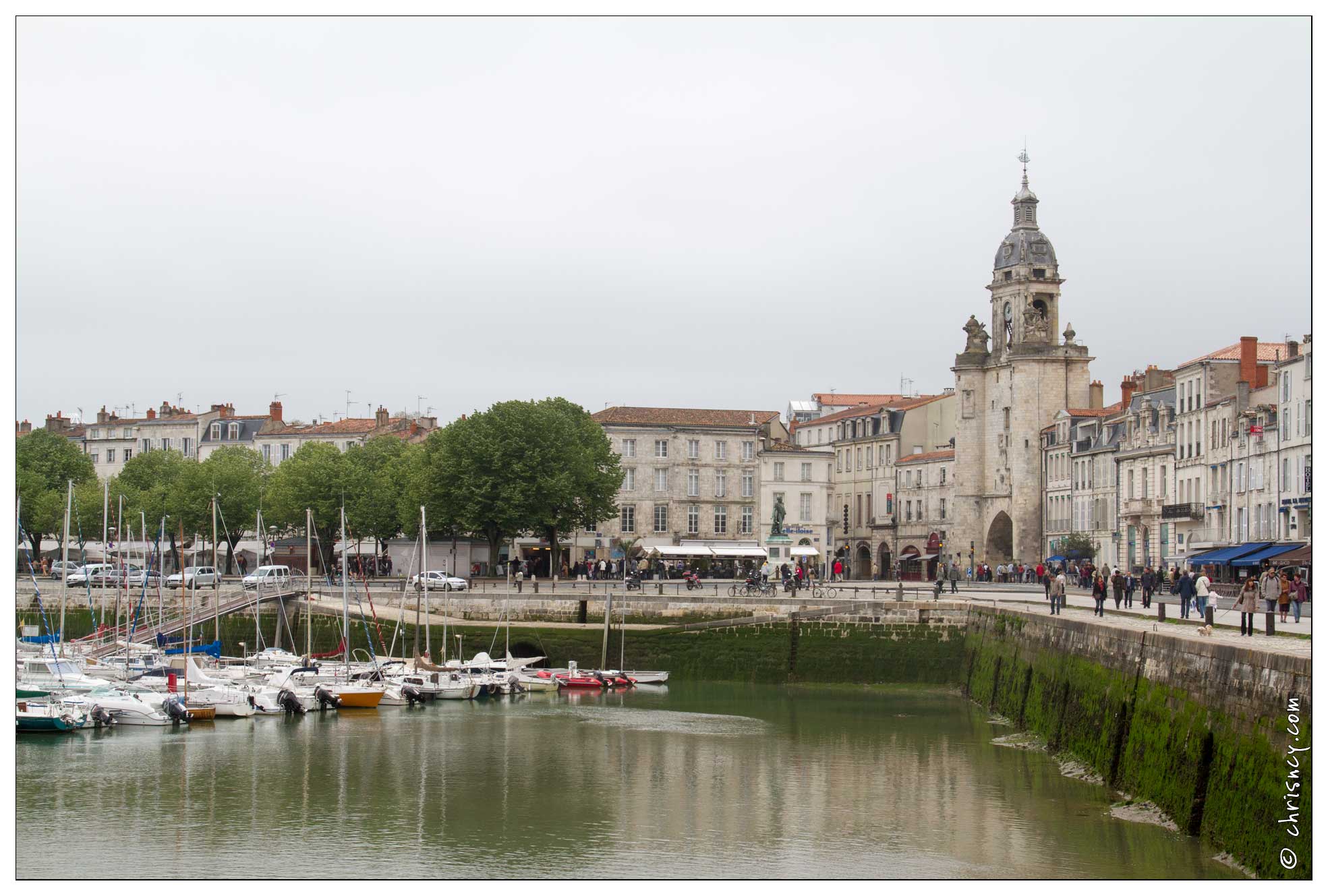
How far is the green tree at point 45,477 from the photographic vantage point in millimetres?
85875

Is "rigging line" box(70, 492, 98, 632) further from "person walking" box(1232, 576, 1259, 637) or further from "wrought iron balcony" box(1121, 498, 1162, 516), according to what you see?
"wrought iron balcony" box(1121, 498, 1162, 516)

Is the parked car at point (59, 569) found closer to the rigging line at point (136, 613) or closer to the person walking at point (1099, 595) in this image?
the rigging line at point (136, 613)

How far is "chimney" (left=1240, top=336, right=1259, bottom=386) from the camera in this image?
61938 millimetres

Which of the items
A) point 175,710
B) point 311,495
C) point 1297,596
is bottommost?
point 175,710

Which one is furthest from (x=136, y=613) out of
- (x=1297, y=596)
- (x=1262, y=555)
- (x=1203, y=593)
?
(x=1297, y=596)

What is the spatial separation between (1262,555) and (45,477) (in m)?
64.7

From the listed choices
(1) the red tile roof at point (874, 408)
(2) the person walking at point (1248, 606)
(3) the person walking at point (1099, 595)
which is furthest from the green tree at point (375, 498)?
(2) the person walking at point (1248, 606)

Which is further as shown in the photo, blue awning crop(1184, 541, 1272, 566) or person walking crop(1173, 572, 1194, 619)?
blue awning crop(1184, 541, 1272, 566)

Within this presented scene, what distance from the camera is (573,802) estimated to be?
3034cm

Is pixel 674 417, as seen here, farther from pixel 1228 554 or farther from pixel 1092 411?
pixel 1228 554

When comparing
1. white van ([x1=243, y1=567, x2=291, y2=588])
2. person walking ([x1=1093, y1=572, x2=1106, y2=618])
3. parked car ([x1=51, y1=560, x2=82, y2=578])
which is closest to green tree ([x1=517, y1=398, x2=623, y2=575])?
white van ([x1=243, y1=567, x2=291, y2=588])

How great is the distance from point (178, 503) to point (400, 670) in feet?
122

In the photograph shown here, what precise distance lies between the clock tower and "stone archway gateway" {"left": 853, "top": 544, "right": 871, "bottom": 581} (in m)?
9.73
